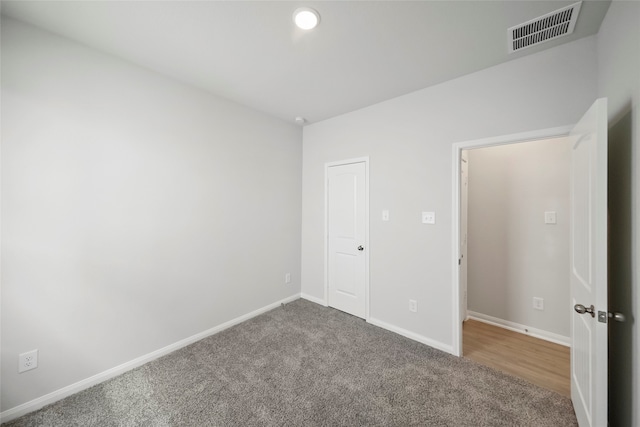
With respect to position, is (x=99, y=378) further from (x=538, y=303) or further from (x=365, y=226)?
(x=538, y=303)

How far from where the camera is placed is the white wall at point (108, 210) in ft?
5.45

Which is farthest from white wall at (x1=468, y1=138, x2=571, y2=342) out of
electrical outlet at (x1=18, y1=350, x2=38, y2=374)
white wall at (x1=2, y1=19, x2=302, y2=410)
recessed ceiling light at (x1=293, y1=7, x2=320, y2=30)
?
electrical outlet at (x1=18, y1=350, x2=38, y2=374)

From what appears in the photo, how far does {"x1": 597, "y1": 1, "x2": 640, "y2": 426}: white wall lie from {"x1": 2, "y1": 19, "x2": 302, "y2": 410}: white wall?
121 inches

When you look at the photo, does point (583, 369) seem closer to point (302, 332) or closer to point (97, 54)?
point (302, 332)

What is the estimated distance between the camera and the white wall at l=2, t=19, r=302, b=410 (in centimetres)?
166

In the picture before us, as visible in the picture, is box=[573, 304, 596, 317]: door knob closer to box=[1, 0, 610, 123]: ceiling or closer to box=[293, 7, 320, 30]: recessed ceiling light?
box=[1, 0, 610, 123]: ceiling

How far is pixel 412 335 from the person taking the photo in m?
2.63

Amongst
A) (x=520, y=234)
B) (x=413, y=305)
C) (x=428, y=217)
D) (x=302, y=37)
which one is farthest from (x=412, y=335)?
(x=302, y=37)

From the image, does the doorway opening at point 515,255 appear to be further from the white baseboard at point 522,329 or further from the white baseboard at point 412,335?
the white baseboard at point 412,335

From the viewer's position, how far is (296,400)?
1790mm

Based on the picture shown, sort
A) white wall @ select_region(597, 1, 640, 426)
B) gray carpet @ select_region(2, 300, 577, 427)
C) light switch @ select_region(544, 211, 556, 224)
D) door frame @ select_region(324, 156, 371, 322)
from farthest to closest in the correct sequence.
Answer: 1. door frame @ select_region(324, 156, 371, 322)
2. light switch @ select_region(544, 211, 556, 224)
3. gray carpet @ select_region(2, 300, 577, 427)
4. white wall @ select_region(597, 1, 640, 426)

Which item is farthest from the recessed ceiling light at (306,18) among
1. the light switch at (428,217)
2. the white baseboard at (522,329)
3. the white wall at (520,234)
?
the white baseboard at (522,329)

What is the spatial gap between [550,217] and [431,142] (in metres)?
A: 1.56

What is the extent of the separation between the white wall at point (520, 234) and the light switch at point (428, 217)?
3.68 ft
